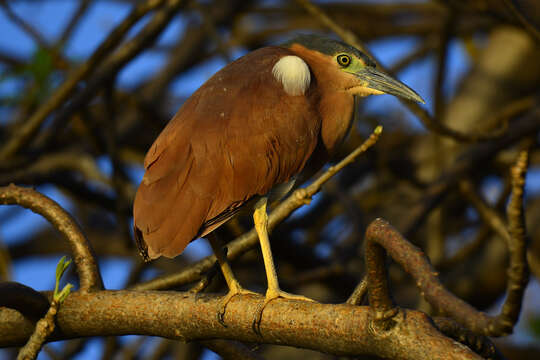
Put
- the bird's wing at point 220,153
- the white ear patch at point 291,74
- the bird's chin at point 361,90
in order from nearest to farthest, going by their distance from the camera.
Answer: the bird's wing at point 220,153
the white ear patch at point 291,74
the bird's chin at point 361,90

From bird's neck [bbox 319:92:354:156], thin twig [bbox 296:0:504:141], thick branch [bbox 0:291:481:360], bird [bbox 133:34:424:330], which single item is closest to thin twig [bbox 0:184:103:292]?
thick branch [bbox 0:291:481:360]

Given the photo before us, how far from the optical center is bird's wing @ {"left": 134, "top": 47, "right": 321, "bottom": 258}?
2.22 m

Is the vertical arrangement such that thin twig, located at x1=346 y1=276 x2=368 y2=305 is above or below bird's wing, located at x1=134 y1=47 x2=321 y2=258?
below

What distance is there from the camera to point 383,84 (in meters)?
2.69

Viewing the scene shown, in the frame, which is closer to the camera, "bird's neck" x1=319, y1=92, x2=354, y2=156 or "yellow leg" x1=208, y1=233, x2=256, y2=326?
"yellow leg" x1=208, y1=233, x2=256, y2=326

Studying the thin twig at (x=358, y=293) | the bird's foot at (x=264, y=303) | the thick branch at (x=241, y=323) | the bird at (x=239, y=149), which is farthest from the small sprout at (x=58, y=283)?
the thin twig at (x=358, y=293)

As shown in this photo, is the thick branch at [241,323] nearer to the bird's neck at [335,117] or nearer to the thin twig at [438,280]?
the thin twig at [438,280]

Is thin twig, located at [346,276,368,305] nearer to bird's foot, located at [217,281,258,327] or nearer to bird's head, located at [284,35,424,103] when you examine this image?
bird's foot, located at [217,281,258,327]

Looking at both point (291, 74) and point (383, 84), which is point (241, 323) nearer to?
point (291, 74)

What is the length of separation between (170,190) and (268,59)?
64cm

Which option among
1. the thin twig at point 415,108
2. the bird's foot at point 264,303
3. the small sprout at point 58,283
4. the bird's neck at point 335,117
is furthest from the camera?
the thin twig at point 415,108

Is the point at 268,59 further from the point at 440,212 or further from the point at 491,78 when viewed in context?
the point at 491,78

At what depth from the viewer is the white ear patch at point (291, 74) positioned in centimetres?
245

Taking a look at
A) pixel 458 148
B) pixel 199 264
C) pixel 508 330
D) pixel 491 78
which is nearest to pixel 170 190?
pixel 199 264
